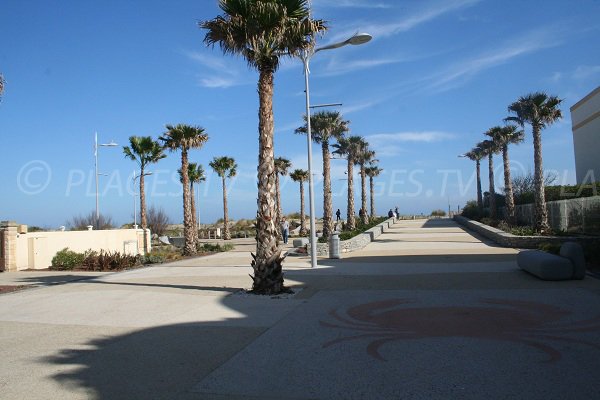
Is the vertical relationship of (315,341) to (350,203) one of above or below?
below

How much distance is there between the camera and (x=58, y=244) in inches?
889

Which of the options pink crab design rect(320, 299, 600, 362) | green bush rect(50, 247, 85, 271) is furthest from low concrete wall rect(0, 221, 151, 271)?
pink crab design rect(320, 299, 600, 362)

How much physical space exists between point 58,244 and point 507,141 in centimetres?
2972

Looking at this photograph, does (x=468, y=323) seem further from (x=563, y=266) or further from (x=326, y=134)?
(x=326, y=134)

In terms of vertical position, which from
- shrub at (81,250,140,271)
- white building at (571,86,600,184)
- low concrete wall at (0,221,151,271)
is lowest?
shrub at (81,250,140,271)

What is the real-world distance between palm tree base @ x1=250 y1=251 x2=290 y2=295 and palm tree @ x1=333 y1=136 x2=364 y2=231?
23117 mm

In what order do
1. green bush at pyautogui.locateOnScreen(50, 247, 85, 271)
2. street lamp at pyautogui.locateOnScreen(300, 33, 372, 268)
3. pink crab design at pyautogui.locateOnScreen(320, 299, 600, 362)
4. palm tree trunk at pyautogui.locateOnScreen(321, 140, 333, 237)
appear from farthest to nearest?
palm tree trunk at pyautogui.locateOnScreen(321, 140, 333, 237) → green bush at pyautogui.locateOnScreen(50, 247, 85, 271) → street lamp at pyautogui.locateOnScreen(300, 33, 372, 268) → pink crab design at pyautogui.locateOnScreen(320, 299, 600, 362)

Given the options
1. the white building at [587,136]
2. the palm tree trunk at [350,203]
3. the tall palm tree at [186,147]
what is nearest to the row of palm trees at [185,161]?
the tall palm tree at [186,147]

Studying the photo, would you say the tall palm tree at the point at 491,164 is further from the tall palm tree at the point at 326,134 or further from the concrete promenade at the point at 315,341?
the concrete promenade at the point at 315,341

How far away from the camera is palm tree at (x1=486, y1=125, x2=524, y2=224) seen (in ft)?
109

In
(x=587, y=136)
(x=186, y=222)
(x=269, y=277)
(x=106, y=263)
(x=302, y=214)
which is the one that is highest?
(x=587, y=136)

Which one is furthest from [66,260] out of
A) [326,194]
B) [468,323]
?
[468,323]

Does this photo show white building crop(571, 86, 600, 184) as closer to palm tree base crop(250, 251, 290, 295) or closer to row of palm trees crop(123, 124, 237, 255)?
row of palm trees crop(123, 124, 237, 255)

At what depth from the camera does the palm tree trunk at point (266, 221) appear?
444 inches
